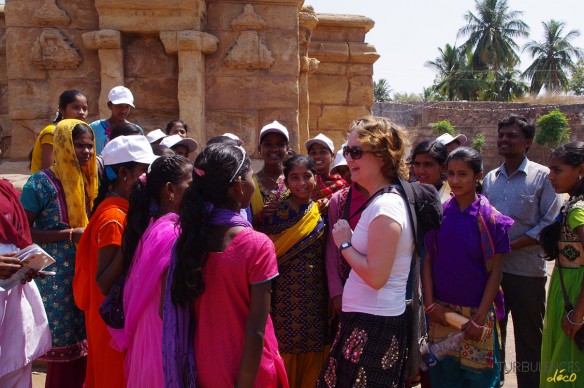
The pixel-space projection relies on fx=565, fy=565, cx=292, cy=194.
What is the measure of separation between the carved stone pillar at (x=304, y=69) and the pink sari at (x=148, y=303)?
4904 millimetres

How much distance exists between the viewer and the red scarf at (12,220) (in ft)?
9.57

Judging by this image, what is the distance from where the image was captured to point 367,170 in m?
2.48

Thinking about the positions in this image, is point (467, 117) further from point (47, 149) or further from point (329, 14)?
point (47, 149)

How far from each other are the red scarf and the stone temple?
9.26ft

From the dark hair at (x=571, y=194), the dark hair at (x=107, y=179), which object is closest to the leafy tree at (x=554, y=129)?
the dark hair at (x=571, y=194)

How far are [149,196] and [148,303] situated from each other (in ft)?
1.74

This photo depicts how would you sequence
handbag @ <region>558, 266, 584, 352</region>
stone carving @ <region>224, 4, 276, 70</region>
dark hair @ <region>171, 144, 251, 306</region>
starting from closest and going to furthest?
dark hair @ <region>171, 144, 251, 306</region> → handbag @ <region>558, 266, 584, 352</region> → stone carving @ <region>224, 4, 276, 70</region>

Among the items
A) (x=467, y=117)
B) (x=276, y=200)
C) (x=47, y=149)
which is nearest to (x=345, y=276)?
(x=276, y=200)

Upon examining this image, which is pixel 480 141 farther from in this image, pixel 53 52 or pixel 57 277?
pixel 57 277

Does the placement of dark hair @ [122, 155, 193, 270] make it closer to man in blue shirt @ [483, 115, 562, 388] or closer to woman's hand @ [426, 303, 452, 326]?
woman's hand @ [426, 303, 452, 326]

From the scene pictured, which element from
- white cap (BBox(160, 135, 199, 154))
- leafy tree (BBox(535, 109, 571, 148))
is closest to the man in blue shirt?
white cap (BBox(160, 135, 199, 154))

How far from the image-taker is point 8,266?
2820 millimetres

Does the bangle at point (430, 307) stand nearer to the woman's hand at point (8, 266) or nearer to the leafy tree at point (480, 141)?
the woman's hand at point (8, 266)

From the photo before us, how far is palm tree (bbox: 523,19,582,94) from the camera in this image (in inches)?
1873
